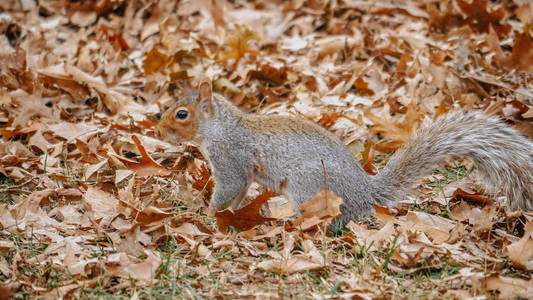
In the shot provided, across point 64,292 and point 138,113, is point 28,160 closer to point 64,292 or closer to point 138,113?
point 138,113

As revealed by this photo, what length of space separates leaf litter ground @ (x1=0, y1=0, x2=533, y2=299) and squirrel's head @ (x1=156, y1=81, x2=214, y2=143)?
0.86ft

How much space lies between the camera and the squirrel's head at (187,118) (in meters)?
3.85

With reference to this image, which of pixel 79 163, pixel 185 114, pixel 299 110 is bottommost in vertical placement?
pixel 79 163

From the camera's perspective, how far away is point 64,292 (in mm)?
2617

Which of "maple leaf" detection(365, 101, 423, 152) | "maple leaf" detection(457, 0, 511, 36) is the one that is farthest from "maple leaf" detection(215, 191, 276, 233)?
"maple leaf" detection(457, 0, 511, 36)

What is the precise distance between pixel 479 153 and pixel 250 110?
238cm

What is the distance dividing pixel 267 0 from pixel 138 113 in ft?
11.3

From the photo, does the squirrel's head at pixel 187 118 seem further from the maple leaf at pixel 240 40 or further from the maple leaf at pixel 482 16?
the maple leaf at pixel 482 16

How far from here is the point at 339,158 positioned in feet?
11.7

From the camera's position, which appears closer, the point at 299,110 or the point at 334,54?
the point at 299,110

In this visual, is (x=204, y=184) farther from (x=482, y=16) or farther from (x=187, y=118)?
(x=482, y=16)

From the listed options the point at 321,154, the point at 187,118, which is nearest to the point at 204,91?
the point at 187,118

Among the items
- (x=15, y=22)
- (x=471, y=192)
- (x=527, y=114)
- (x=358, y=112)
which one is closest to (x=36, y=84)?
(x=15, y=22)

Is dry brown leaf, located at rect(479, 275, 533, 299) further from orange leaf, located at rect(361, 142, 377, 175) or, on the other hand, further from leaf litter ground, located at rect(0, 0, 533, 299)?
orange leaf, located at rect(361, 142, 377, 175)
